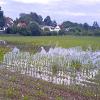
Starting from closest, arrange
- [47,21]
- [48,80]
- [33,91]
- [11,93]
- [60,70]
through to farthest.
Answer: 1. [11,93]
2. [33,91]
3. [48,80]
4. [60,70]
5. [47,21]

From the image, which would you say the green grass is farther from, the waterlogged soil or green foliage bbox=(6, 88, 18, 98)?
green foliage bbox=(6, 88, 18, 98)

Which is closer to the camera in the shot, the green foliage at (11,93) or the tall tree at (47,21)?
the green foliage at (11,93)

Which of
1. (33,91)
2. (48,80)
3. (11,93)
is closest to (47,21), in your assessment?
Result: (48,80)

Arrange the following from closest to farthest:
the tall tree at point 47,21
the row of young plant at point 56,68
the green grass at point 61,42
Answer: the row of young plant at point 56,68 → the green grass at point 61,42 → the tall tree at point 47,21

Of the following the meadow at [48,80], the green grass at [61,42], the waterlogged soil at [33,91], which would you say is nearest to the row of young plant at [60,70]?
the meadow at [48,80]

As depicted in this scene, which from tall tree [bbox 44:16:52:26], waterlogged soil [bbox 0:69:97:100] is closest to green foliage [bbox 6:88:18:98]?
waterlogged soil [bbox 0:69:97:100]

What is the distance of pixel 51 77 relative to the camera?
10859 millimetres

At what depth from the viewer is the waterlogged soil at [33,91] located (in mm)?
7256

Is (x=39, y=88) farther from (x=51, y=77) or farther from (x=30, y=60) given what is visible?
(x=30, y=60)

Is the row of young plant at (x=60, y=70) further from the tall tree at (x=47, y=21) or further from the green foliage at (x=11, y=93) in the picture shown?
the tall tree at (x=47, y=21)

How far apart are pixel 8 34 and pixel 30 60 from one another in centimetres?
2629

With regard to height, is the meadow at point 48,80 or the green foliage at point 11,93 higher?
the green foliage at point 11,93

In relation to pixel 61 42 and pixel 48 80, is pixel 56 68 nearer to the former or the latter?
pixel 48 80

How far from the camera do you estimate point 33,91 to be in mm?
7867
